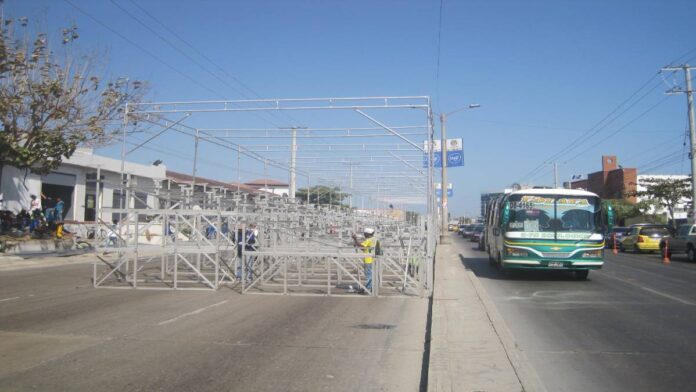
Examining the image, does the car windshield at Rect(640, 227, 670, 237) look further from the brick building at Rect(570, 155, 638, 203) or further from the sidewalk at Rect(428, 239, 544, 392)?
the brick building at Rect(570, 155, 638, 203)

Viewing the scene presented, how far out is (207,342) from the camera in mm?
7988

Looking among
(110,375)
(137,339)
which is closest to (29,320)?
(137,339)

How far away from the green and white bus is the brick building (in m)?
48.7

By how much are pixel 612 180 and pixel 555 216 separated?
59526 mm

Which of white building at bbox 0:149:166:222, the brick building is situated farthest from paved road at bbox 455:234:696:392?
the brick building

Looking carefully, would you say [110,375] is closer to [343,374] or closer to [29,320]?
[343,374]

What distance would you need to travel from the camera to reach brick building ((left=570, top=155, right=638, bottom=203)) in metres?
64.8

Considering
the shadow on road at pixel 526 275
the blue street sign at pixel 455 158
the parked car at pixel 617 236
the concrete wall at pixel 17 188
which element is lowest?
the shadow on road at pixel 526 275

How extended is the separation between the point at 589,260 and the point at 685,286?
2450 mm

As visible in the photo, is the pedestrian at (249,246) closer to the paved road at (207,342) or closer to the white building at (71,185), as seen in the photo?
the paved road at (207,342)

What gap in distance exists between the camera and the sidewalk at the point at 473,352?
19.0 feet

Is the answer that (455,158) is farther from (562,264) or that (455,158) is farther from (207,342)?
(207,342)

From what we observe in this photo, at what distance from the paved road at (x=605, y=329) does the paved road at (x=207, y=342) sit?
1.76m

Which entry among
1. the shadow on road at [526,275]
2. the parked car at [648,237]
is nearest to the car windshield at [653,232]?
the parked car at [648,237]
